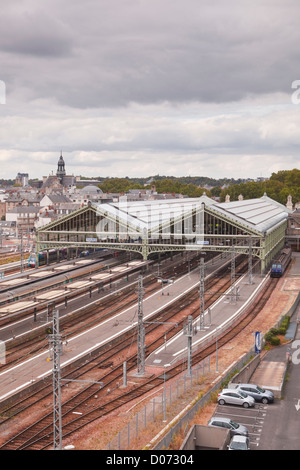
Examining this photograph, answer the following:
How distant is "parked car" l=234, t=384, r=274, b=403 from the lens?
3744 centimetres

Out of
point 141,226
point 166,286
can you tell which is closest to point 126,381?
point 166,286

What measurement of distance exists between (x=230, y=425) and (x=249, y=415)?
12.5 feet

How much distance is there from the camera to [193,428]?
30625 mm

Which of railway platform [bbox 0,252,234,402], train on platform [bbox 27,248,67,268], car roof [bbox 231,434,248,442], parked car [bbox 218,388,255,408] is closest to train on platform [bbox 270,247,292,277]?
railway platform [bbox 0,252,234,402]

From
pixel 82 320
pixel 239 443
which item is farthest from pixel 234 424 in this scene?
pixel 82 320

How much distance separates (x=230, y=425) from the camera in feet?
105

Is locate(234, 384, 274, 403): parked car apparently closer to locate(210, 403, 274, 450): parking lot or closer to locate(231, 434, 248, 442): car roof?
locate(210, 403, 274, 450): parking lot

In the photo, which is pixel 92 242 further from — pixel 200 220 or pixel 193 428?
pixel 193 428

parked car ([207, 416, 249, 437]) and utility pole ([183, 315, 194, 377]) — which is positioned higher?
utility pole ([183, 315, 194, 377])

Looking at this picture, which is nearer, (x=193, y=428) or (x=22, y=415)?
(x=193, y=428)

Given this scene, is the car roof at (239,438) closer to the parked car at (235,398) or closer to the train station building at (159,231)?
the parked car at (235,398)

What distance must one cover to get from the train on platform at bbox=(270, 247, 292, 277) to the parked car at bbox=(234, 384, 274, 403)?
153ft

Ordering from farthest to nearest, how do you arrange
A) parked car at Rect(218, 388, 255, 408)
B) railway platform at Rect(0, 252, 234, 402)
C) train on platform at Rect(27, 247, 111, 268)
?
train on platform at Rect(27, 247, 111, 268)
railway platform at Rect(0, 252, 234, 402)
parked car at Rect(218, 388, 255, 408)

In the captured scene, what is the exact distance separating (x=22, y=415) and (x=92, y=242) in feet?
179
